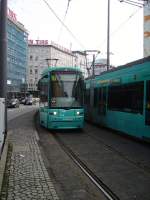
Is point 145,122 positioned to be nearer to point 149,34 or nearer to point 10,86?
point 149,34

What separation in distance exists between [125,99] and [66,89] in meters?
3.25

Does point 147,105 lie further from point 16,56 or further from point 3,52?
point 16,56

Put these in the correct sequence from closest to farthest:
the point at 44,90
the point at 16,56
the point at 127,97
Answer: the point at 127,97 < the point at 44,90 < the point at 16,56

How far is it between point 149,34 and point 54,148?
18.6 m

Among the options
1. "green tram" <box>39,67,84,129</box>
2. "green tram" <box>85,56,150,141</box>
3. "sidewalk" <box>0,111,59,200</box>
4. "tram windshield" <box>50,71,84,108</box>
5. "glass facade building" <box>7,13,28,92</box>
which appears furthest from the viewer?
"glass facade building" <box>7,13,28,92</box>

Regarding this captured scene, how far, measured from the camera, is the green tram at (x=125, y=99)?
42.8 feet

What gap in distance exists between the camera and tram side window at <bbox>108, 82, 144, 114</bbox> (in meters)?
13.5

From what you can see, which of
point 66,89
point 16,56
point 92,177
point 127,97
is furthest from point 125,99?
point 16,56

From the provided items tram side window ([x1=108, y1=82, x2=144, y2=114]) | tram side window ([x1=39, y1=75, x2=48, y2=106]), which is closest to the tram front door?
tram side window ([x1=108, y1=82, x2=144, y2=114])

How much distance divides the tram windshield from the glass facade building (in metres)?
78.6

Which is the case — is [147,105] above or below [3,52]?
below

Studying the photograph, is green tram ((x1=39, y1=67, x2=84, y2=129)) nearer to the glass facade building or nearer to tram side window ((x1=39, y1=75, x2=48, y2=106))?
tram side window ((x1=39, y1=75, x2=48, y2=106))

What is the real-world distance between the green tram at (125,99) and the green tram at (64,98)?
142cm

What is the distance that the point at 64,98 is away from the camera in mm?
17406
